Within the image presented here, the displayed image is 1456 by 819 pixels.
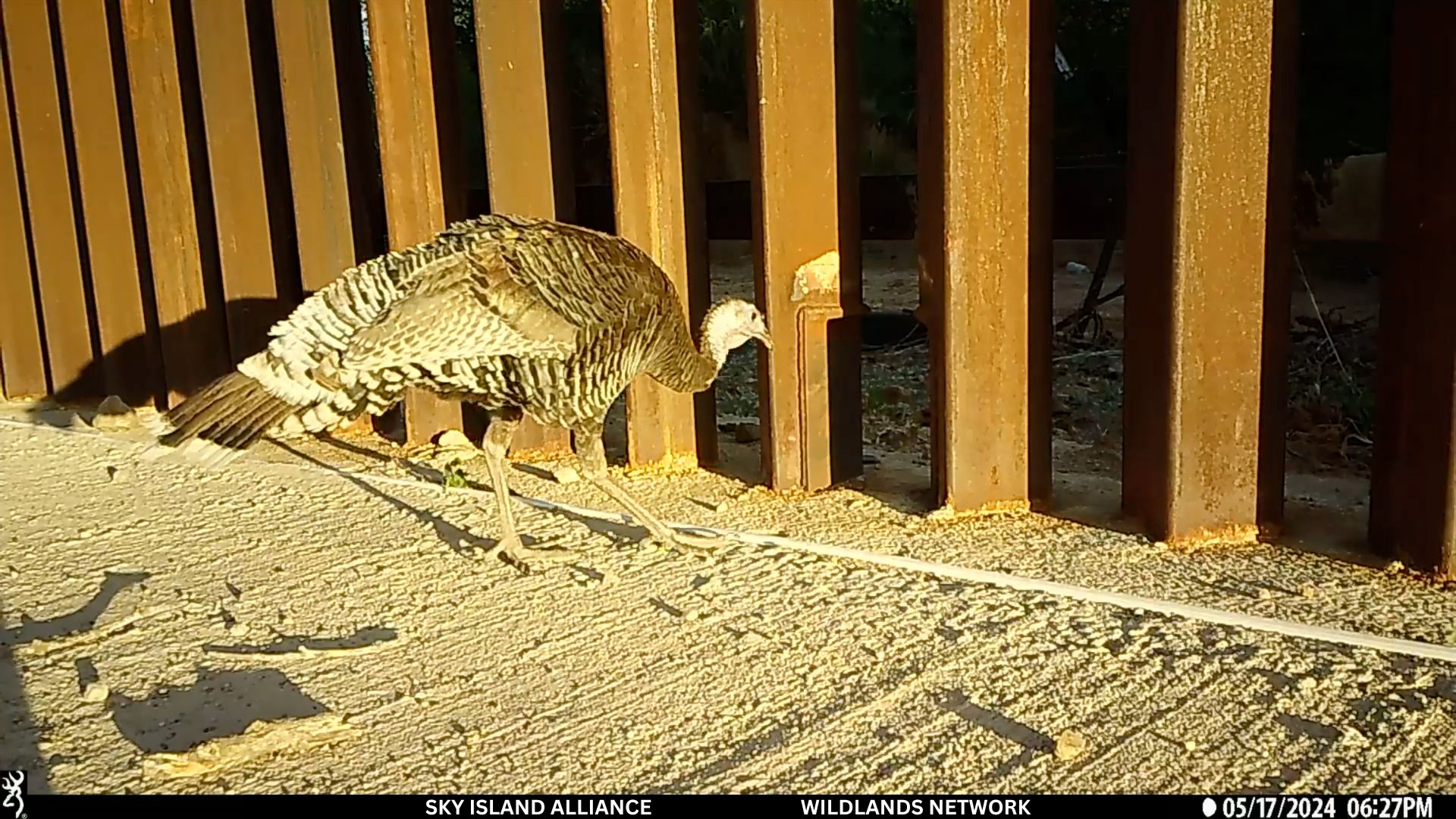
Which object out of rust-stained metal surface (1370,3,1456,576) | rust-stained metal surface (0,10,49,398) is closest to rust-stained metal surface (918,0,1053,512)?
rust-stained metal surface (1370,3,1456,576)

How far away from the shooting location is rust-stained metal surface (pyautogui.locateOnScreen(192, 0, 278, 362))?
249 inches

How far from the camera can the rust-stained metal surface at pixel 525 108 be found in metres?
5.33

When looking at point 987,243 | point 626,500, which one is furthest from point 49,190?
point 987,243

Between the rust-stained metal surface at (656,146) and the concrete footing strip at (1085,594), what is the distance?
95 centimetres

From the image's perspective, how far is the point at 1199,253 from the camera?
379cm

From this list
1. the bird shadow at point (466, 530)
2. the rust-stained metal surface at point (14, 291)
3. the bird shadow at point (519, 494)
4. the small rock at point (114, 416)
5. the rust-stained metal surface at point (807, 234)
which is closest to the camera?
the bird shadow at point (466, 530)

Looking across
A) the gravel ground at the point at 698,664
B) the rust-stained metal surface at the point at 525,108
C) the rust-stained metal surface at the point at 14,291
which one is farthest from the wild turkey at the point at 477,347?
the rust-stained metal surface at the point at 14,291

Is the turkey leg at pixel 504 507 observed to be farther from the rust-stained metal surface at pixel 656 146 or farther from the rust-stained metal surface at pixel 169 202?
the rust-stained metal surface at pixel 169 202

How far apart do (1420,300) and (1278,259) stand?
0.44 meters

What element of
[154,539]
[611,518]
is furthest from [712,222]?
[154,539]

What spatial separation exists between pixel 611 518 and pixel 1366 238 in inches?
112

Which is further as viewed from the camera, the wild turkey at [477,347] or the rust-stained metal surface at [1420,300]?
the wild turkey at [477,347]
